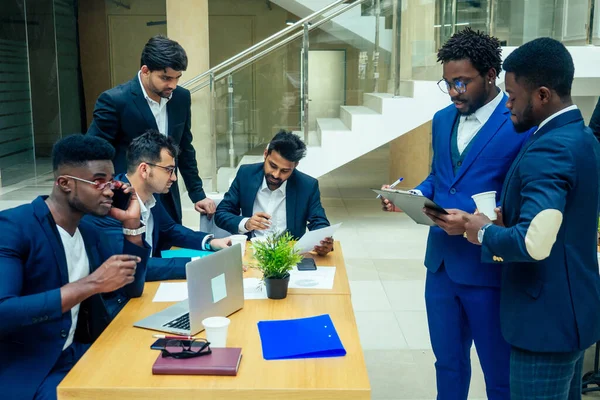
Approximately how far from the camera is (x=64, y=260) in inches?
88.0

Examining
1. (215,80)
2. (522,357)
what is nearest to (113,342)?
(522,357)

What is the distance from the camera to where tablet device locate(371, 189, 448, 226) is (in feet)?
7.41

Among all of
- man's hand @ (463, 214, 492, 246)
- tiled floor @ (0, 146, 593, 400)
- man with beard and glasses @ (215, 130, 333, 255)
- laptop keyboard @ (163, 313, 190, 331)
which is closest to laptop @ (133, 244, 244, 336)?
laptop keyboard @ (163, 313, 190, 331)

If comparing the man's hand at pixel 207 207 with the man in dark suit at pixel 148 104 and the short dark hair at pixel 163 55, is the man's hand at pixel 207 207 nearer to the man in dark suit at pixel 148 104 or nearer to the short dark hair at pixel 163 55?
the man in dark suit at pixel 148 104

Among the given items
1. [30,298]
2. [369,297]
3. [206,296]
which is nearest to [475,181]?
[206,296]

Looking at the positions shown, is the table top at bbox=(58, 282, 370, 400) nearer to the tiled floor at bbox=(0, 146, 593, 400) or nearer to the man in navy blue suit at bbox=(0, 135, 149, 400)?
the man in navy blue suit at bbox=(0, 135, 149, 400)

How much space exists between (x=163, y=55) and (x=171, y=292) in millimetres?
1357

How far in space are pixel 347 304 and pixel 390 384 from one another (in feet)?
3.85

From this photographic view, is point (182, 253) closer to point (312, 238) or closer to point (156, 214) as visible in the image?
point (156, 214)

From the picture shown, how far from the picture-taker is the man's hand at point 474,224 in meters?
2.07

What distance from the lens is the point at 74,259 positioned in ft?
7.71

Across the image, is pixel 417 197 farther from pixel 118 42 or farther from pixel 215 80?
pixel 118 42

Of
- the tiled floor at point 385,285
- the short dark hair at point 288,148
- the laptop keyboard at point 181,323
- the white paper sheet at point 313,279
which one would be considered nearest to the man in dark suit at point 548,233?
the white paper sheet at point 313,279

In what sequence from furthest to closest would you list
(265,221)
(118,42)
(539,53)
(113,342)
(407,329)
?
(118,42), (407,329), (265,221), (113,342), (539,53)
